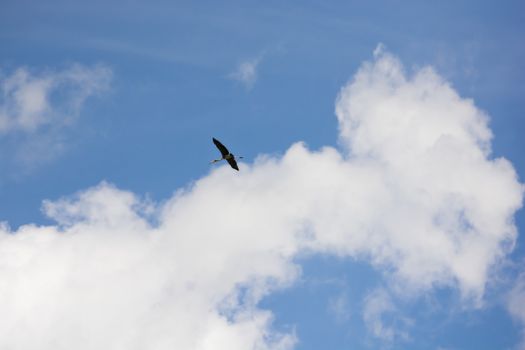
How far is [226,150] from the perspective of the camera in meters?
94.9

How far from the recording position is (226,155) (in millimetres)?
96188

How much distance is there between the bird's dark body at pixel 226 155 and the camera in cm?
9362

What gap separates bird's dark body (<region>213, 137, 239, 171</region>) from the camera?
9362 cm
